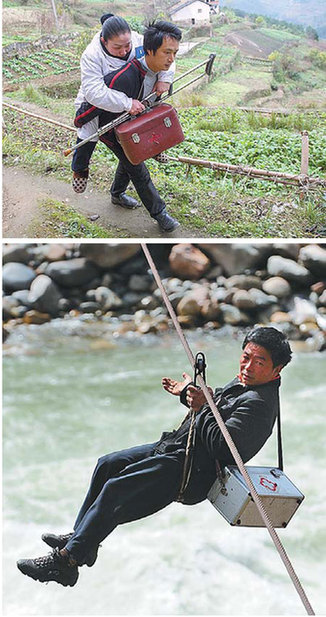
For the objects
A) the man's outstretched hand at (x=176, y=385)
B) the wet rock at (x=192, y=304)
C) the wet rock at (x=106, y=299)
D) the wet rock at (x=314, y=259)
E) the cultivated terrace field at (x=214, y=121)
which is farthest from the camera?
the wet rock at (x=106, y=299)

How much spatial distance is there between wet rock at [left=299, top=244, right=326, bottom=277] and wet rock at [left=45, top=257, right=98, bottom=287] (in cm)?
163

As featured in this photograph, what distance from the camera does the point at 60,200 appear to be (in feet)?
13.8

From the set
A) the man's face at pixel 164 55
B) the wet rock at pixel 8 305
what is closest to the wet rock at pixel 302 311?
Answer: the wet rock at pixel 8 305

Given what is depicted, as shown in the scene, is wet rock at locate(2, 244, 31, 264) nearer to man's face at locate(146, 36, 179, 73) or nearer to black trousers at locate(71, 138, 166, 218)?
black trousers at locate(71, 138, 166, 218)

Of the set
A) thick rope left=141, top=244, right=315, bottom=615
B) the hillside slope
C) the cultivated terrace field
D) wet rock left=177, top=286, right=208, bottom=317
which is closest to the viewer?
thick rope left=141, top=244, right=315, bottom=615

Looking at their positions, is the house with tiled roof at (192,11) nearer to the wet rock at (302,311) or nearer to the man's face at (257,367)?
the wet rock at (302,311)

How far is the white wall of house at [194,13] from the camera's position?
17.3ft

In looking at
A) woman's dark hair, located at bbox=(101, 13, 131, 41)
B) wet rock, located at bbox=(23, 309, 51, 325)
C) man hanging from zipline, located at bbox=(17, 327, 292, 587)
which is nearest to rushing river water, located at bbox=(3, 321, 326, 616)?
wet rock, located at bbox=(23, 309, 51, 325)

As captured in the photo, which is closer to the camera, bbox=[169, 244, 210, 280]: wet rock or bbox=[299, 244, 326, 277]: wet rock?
bbox=[169, 244, 210, 280]: wet rock

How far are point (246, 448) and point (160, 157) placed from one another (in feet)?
5.82

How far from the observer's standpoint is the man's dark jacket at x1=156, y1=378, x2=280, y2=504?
219cm

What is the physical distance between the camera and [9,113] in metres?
5.60

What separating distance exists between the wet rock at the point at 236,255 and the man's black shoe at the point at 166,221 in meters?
1.66

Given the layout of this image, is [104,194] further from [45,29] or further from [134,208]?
[45,29]
